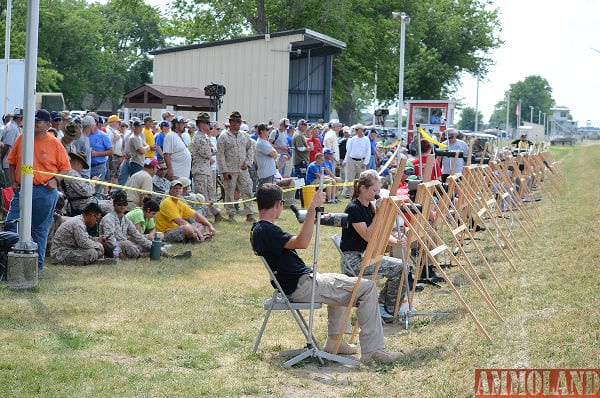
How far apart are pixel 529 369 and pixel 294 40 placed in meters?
24.4

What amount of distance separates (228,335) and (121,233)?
15.0 ft

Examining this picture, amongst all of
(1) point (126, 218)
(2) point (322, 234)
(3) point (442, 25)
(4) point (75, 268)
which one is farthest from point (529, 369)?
(3) point (442, 25)

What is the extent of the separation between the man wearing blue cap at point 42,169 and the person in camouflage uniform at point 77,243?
1.06m

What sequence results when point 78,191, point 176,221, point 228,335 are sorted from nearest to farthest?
point 228,335 → point 78,191 → point 176,221

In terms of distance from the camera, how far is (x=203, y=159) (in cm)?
1630

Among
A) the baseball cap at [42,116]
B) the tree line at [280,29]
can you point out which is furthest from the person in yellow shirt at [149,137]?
the tree line at [280,29]

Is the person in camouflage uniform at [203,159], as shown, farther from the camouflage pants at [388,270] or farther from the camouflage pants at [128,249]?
the camouflage pants at [388,270]

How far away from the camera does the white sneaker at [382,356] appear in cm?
734

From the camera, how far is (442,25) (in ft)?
216

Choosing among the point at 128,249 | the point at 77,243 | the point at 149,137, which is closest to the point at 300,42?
the point at 149,137

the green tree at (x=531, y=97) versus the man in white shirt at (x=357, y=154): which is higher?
the green tree at (x=531, y=97)

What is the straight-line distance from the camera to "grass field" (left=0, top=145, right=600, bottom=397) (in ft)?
21.6

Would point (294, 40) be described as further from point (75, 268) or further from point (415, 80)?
point (415, 80)

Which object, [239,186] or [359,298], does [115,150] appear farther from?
[359,298]
